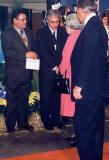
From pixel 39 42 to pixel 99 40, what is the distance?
7.30 feet

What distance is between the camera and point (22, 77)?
22.0 feet

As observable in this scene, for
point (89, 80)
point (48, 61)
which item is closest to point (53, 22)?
point (48, 61)

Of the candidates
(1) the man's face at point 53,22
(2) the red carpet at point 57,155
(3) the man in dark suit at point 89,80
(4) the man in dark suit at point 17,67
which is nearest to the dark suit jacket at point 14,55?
(4) the man in dark suit at point 17,67

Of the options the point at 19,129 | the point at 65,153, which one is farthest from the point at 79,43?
the point at 19,129

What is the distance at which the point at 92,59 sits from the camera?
4672mm

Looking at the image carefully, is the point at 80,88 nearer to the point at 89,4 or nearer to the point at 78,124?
the point at 78,124

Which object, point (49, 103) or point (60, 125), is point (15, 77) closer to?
point (49, 103)

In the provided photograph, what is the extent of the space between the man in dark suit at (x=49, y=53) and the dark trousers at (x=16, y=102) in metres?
0.26

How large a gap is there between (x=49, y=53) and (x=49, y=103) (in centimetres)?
75

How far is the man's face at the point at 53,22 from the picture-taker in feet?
22.0

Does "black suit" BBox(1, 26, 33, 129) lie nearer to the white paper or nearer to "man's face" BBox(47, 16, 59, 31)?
the white paper

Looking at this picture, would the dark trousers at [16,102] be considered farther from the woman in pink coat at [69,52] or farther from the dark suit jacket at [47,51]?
the woman in pink coat at [69,52]

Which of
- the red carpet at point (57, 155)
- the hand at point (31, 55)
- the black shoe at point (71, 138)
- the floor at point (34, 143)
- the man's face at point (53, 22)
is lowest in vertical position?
the floor at point (34, 143)

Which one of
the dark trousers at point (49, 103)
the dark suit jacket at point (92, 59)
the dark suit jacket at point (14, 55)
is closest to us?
the dark suit jacket at point (92, 59)
